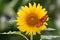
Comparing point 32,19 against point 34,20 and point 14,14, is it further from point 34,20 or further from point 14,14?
point 14,14

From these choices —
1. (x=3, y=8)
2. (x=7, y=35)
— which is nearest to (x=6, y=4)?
(x=3, y=8)

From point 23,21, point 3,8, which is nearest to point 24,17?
point 23,21

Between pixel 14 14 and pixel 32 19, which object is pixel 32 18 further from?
pixel 14 14

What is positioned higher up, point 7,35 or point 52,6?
point 52,6

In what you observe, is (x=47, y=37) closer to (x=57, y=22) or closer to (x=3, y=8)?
(x=57, y=22)

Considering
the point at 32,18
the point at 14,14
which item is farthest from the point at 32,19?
the point at 14,14

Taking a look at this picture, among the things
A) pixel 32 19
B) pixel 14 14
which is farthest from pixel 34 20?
pixel 14 14

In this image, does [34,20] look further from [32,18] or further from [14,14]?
[14,14]
